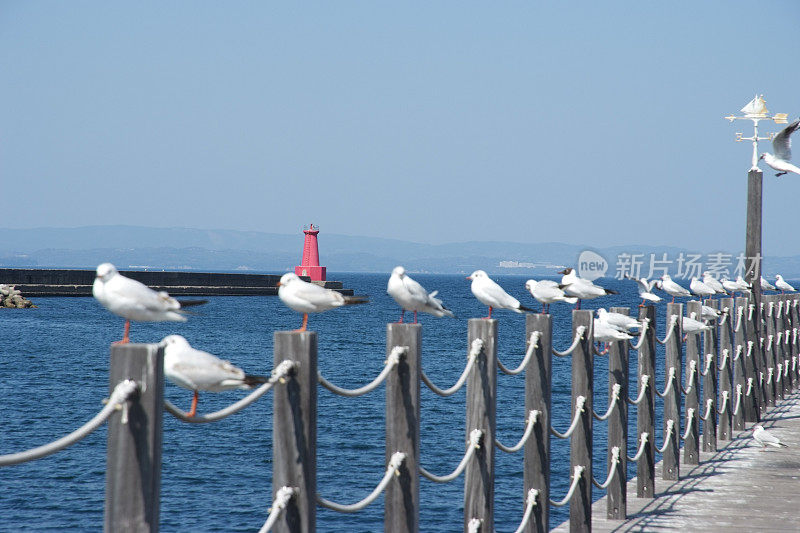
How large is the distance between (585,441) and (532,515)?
33.9 inches

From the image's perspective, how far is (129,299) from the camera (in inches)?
143

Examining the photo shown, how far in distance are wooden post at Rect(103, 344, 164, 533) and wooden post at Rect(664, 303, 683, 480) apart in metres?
6.00

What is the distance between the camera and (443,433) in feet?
63.9

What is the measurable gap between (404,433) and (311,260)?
70655mm

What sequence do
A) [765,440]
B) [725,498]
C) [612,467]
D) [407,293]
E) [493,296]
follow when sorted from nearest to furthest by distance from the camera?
[407,293] → [493,296] → [612,467] → [725,498] → [765,440]

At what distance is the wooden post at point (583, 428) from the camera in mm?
5652

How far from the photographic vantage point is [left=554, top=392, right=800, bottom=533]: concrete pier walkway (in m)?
6.01

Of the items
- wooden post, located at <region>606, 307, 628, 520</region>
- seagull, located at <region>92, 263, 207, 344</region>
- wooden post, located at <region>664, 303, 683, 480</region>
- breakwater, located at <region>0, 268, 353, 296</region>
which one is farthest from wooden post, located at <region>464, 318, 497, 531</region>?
breakwater, located at <region>0, 268, 353, 296</region>

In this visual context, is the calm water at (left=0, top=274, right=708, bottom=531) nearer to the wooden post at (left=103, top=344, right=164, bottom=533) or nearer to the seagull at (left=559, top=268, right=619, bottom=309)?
the wooden post at (left=103, top=344, right=164, bottom=533)

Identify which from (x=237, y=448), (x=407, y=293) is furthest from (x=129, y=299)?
(x=237, y=448)

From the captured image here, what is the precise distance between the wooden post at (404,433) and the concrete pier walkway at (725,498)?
2.59m

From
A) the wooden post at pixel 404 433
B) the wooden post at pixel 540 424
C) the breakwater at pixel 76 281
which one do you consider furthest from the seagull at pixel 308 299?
the breakwater at pixel 76 281

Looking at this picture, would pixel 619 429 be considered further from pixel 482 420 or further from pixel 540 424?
pixel 482 420

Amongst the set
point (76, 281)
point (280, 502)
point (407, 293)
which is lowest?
point (76, 281)
